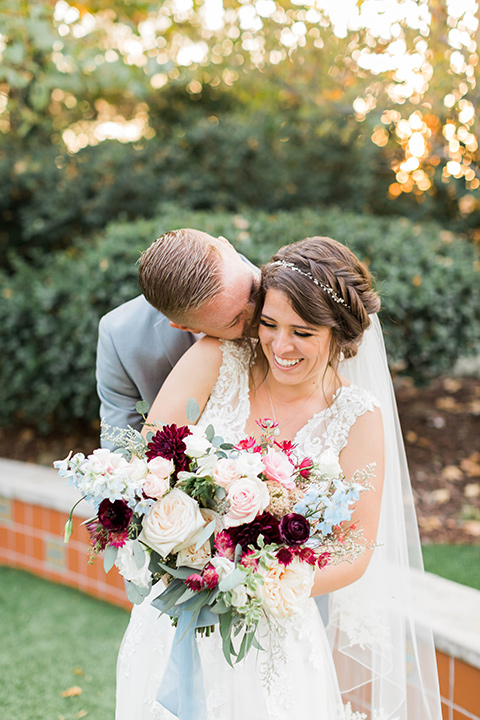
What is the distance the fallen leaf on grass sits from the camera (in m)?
4.90

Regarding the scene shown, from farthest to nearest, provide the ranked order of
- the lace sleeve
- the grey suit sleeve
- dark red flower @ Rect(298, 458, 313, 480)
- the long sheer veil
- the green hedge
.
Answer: the green hedge
the grey suit sleeve
the long sheer veil
the lace sleeve
dark red flower @ Rect(298, 458, 313, 480)

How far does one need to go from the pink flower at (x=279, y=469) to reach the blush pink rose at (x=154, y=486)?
248 millimetres

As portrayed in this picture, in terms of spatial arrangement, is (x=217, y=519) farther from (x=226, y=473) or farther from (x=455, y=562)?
(x=455, y=562)

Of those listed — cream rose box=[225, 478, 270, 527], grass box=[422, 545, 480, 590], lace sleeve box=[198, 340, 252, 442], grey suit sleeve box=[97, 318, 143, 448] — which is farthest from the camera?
grass box=[422, 545, 480, 590]

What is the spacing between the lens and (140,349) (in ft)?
8.36

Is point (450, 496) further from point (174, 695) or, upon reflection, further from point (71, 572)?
point (174, 695)

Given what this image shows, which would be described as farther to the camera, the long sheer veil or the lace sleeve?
the long sheer veil

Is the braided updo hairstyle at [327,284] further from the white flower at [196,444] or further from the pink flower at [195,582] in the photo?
the pink flower at [195,582]

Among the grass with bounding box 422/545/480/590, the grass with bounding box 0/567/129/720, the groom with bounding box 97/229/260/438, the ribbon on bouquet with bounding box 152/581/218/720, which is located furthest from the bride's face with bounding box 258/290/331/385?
the grass with bounding box 422/545/480/590

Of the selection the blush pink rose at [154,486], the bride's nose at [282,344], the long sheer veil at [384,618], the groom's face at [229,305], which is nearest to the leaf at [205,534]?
the blush pink rose at [154,486]

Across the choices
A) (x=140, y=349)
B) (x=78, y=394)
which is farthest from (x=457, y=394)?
(x=140, y=349)

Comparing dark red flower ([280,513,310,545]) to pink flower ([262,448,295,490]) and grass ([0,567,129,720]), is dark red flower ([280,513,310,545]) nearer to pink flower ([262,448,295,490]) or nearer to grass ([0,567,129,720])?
pink flower ([262,448,295,490])

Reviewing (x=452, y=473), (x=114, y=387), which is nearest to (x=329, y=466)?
(x=114, y=387)

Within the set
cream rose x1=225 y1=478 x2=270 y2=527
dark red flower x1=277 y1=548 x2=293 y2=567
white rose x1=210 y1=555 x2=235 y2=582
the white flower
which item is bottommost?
white rose x1=210 y1=555 x2=235 y2=582
